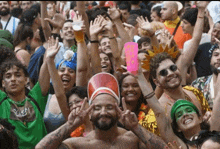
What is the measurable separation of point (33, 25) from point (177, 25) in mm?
2430

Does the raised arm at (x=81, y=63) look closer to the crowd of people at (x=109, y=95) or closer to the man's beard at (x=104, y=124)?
the crowd of people at (x=109, y=95)

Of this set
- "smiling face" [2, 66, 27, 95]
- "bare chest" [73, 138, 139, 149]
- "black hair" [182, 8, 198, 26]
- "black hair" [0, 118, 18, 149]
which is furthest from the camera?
"black hair" [182, 8, 198, 26]

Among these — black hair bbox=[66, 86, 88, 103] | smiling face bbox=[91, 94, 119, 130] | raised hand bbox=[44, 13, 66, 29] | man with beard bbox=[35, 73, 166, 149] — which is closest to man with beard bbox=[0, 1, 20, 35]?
raised hand bbox=[44, 13, 66, 29]

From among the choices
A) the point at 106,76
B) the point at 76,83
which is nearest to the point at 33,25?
the point at 76,83

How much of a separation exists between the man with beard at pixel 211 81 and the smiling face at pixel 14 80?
2199mm

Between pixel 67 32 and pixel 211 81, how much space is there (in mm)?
2265

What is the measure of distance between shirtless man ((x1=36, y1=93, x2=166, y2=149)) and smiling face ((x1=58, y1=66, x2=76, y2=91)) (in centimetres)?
159

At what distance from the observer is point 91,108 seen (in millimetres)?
5160

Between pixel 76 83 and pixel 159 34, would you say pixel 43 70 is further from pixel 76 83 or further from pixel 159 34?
pixel 159 34

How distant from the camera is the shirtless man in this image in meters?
5.04

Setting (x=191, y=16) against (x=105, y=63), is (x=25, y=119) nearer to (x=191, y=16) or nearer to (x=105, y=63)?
(x=105, y=63)

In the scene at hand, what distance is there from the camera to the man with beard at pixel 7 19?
32.8 feet

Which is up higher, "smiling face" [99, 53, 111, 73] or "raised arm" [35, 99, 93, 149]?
"smiling face" [99, 53, 111, 73]

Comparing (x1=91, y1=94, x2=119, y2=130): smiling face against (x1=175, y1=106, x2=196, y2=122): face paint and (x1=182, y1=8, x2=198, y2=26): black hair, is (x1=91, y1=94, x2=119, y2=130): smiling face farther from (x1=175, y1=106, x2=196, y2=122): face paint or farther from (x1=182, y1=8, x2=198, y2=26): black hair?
(x1=182, y1=8, x2=198, y2=26): black hair
